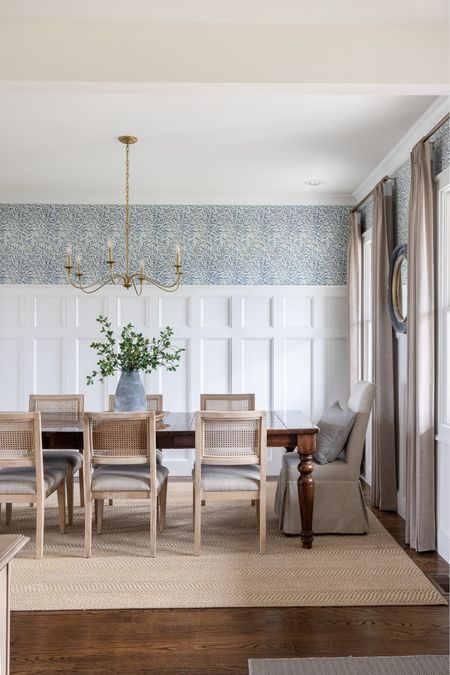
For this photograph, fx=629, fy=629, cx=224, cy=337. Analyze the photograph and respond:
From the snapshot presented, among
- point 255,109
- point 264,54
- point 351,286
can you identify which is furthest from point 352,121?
point 351,286

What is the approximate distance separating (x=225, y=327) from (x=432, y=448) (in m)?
2.83

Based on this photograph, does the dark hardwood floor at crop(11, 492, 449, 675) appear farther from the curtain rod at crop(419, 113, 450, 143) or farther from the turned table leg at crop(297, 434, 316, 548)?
the curtain rod at crop(419, 113, 450, 143)

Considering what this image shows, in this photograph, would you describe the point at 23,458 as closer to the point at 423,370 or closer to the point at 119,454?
the point at 119,454

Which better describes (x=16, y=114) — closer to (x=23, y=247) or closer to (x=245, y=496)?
(x=23, y=247)

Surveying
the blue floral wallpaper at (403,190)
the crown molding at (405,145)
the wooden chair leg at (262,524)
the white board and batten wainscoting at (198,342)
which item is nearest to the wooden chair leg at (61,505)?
the wooden chair leg at (262,524)

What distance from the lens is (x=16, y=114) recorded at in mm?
4039

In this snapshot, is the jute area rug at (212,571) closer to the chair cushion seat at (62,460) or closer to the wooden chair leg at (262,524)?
the wooden chair leg at (262,524)

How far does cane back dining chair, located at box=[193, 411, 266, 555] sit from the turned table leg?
0.26 meters

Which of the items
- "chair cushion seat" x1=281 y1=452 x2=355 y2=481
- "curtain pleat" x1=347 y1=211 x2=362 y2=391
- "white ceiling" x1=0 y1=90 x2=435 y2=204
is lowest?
"chair cushion seat" x1=281 y1=452 x2=355 y2=481

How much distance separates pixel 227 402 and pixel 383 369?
1277 millimetres

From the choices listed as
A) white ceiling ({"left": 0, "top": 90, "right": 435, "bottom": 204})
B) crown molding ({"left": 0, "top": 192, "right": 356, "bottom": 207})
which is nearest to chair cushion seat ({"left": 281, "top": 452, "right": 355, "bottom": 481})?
white ceiling ({"left": 0, "top": 90, "right": 435, "bottom": 204})

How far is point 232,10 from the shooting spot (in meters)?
2.64

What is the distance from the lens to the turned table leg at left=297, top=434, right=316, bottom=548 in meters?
3.96

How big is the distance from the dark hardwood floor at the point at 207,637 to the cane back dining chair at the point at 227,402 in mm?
2164
